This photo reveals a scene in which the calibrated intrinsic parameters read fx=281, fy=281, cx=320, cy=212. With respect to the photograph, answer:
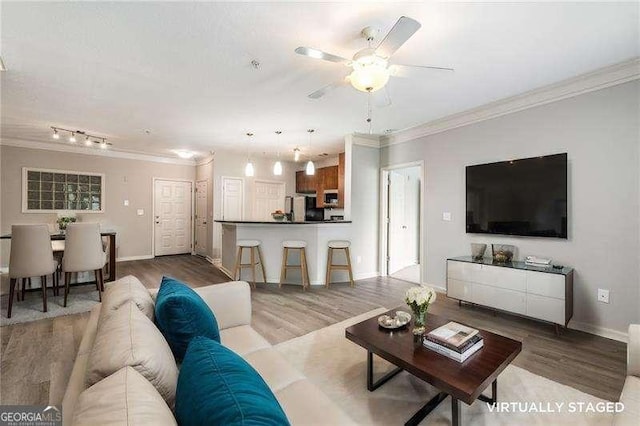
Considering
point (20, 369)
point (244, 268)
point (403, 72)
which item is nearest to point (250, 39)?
point (403, 72)

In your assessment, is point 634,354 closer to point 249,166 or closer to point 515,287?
point 515,287

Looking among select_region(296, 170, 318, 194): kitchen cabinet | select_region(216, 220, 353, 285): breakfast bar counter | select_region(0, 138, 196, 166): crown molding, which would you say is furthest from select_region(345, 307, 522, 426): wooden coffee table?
select_region(0, 138, 196, 166): crown molding

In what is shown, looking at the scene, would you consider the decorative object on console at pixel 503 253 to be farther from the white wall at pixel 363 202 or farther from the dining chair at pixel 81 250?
the dining chair at pixel 81 250

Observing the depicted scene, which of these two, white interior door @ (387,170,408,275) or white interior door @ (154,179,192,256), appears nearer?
white interior door @ (387,170,408,275)

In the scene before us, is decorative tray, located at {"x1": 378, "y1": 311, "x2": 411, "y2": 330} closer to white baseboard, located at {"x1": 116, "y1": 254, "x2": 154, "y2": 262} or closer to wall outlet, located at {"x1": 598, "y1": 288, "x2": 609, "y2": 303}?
wall outlet, located at {"x1": 598, "y1": 288, "x2": 609, "y2": 303}

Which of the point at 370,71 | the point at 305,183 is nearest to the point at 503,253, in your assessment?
the point at 370,71

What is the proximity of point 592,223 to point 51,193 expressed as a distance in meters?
8.84

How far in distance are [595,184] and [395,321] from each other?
8.59ft

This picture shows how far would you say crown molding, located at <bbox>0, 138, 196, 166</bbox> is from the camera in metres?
5.45

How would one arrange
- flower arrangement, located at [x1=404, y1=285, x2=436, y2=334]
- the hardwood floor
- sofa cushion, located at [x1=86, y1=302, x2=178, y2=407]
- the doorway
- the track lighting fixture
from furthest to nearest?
the doorway < the track lighting fixture < the hardwood floor < flower arrangement, located at [x1=404, y1=285, x2=436, y2=334] < sofa cushion, located at [x1=86, y1=302, x2=178, y2=407]

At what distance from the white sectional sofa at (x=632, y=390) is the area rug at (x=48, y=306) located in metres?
4.74

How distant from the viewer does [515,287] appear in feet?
10.0

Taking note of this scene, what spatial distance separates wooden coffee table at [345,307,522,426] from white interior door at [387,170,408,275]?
3.36 m

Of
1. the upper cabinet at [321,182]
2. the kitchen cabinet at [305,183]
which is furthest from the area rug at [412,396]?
the kitchen cabinet at [305,183]
